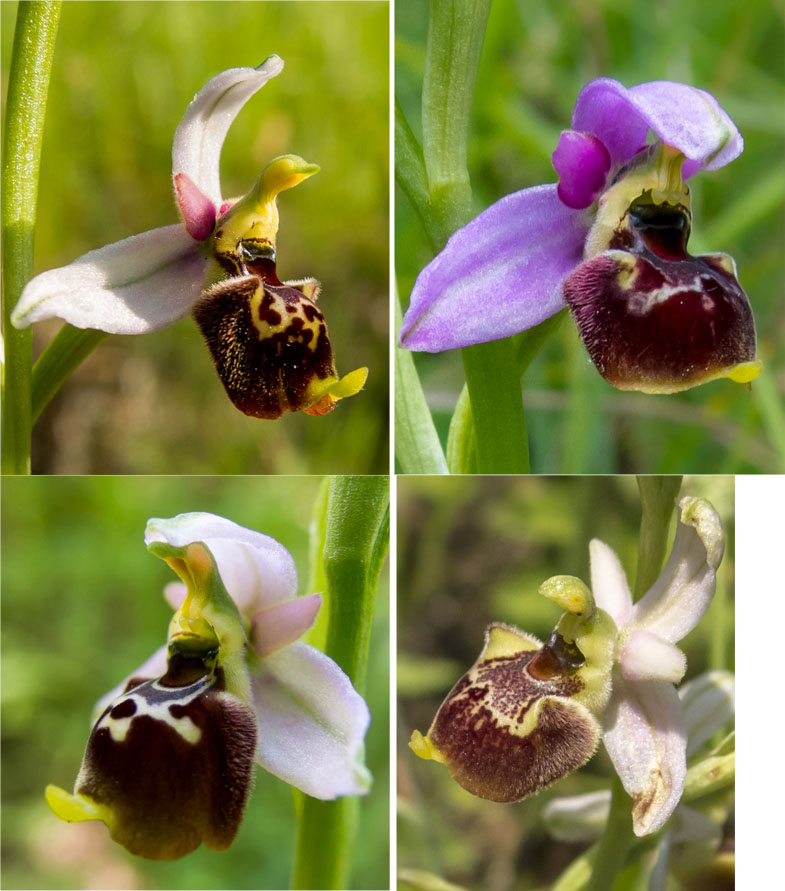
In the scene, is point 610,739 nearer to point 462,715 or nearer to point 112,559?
point 462,715

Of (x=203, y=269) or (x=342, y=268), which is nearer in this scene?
(x=203, y=269)

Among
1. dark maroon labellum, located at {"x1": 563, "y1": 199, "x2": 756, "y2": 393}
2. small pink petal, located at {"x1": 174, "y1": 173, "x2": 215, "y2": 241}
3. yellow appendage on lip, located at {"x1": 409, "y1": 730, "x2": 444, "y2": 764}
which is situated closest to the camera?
dark maroon labellum, located at {"x1": 563, "y1": 199, "x2": 756, "y2": 393}

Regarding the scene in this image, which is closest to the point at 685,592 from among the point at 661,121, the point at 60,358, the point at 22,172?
the point at 661,121

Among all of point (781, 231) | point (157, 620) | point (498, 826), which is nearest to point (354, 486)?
point (157, 620)

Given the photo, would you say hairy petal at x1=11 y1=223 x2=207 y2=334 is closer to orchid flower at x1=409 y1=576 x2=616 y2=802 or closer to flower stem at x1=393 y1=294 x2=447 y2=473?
flower stem at x1=393 y1=294 x2=447 y2=473

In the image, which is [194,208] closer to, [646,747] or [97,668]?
[97,668]

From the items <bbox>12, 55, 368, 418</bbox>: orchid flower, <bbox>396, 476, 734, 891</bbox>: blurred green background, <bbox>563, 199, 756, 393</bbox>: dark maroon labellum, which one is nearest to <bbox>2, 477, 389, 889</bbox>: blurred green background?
<bbox>396, 476, 734, 891</bbox>: blurred green background

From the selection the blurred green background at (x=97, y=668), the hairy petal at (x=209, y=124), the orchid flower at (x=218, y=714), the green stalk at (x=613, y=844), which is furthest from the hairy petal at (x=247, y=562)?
the green stalk at (x=613, y=844)
